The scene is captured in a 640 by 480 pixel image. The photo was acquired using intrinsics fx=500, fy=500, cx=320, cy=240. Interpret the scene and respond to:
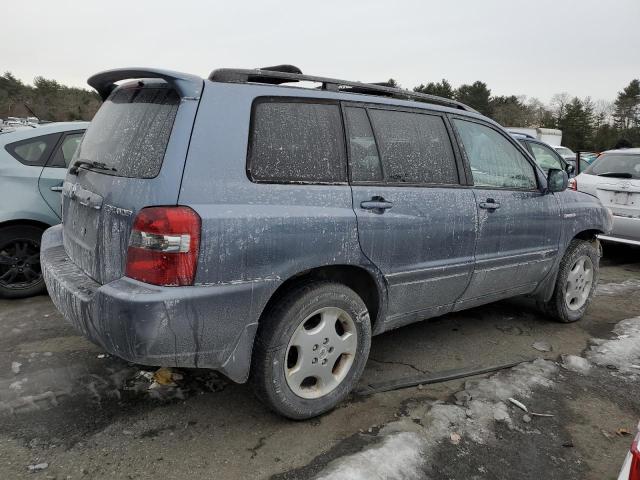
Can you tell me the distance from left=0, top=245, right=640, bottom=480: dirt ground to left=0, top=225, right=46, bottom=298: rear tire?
2.36 feet

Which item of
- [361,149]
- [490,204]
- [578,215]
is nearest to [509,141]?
[490,204]

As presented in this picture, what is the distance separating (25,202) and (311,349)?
3.24 meters

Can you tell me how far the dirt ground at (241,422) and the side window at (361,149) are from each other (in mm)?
1347

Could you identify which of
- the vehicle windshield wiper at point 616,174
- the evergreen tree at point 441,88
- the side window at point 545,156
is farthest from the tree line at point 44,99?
the vehicle windshield wiper at point 616,174

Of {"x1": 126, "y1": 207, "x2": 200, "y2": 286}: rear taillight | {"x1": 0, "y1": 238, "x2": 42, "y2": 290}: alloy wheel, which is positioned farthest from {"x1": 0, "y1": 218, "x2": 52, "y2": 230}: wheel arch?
{"x1": 126, "y1": 207, "x2": 200, "y2": 286}: rear taillight

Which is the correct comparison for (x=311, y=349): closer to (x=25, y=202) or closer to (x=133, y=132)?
(x=133, y=132)

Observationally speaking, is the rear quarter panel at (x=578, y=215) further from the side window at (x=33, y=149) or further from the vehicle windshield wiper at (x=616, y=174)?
the side window at (x=33, y=149)

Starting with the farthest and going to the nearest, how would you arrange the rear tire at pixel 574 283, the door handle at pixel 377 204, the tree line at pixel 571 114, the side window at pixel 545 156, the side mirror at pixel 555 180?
the tree line at pixel 571 114
the side window at pixel 545 156
the rear tire at pixel 574 283
the side mirror at pixel 555 180
the door handle at pixel 377 204

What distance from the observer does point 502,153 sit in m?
3.82

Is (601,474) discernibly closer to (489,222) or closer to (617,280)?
(489,222)

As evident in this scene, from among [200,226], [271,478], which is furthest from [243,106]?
[271,478]

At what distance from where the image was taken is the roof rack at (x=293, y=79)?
251cm

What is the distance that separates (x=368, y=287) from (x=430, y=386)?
82cm

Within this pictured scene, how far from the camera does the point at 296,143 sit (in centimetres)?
261
